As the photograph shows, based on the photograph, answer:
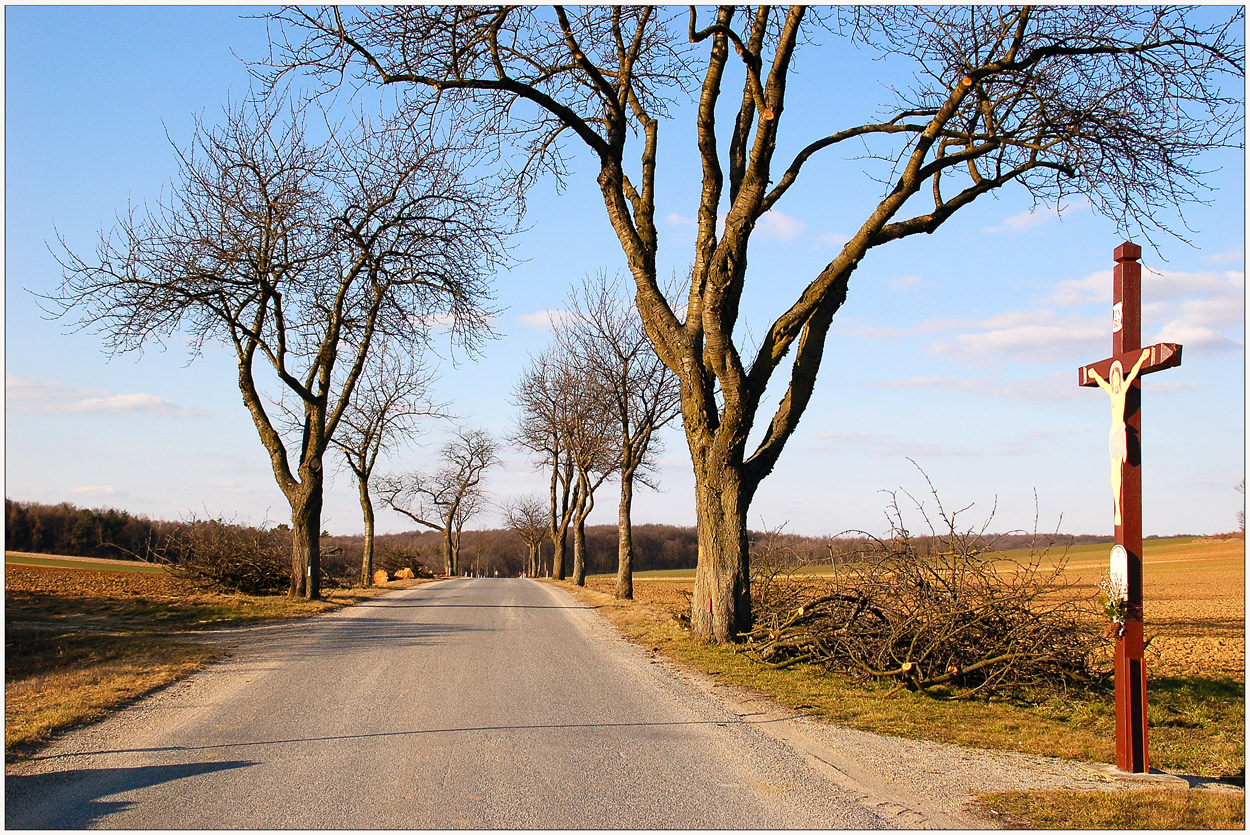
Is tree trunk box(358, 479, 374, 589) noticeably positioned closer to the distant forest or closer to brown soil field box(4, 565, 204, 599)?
the distant forest

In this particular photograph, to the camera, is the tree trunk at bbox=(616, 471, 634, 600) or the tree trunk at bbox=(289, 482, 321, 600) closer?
the tree trunk at bbox=(289, 482, 321, 600)

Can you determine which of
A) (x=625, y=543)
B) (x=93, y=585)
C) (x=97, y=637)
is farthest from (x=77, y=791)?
(x=625, y=543)

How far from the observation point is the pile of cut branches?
8883 millimetres

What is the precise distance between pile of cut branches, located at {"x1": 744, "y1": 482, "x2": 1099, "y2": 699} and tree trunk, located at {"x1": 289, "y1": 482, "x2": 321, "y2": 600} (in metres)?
12.1

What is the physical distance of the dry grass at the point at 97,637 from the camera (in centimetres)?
751

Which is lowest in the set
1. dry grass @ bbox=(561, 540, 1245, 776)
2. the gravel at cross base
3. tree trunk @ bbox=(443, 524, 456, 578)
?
tree trunk @ bbox=(443, 524, 456, 578)

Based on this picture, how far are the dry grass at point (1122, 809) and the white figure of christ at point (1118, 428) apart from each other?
69.2 inches

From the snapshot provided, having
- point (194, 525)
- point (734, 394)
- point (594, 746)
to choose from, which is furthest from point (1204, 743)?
point (194, 525)

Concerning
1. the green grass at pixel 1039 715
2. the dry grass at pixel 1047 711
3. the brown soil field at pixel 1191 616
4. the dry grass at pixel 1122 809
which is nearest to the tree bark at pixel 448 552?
the brown soil field at pixel 1191 616

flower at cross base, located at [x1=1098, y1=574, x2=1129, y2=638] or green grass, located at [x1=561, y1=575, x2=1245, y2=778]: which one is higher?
flower at cross base, located at [x1=1098, y1=574, x2=1129, y2=638]

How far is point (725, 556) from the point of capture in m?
11.9

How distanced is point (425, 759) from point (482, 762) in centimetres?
39

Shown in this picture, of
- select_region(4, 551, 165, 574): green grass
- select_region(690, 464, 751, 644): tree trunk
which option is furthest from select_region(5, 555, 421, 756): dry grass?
select_region(4, 551, 165, 574): green grass

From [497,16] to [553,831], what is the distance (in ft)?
36.5
